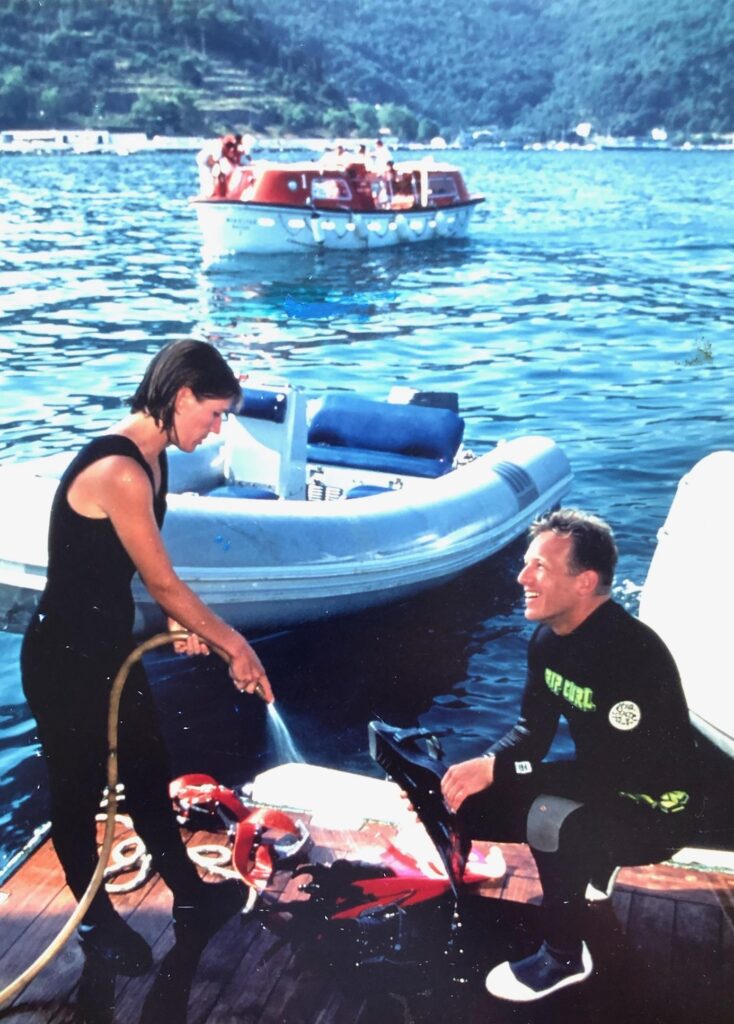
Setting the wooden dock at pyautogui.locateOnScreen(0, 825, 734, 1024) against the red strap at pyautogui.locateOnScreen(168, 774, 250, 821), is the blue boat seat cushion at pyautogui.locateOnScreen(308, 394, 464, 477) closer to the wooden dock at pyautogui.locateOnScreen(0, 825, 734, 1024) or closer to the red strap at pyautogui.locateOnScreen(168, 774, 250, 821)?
the red strap at pyautogui.locateOnScreen(168, 774, 250, 821)

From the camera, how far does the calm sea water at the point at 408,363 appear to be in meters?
6.38

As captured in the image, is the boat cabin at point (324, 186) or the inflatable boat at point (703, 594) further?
the boat cabin at point (324, 186)

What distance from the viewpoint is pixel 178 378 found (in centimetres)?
276

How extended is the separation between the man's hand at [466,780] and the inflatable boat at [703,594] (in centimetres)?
175

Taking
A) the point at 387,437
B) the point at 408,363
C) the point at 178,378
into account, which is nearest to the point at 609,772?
the point at 178,378

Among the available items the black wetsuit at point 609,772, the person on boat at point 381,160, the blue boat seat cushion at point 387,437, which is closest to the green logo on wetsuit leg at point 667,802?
the black wetsuit at point 609,772

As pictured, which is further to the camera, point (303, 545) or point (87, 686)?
point (303, 545)

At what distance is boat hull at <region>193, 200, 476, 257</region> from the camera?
2586cm

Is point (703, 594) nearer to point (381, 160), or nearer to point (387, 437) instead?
point (387, 437)

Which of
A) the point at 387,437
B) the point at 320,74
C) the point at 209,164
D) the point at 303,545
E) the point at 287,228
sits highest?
the point at 320,74

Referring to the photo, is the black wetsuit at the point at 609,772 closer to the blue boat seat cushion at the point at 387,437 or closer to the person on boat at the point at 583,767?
the person on boat at the point at 583,767

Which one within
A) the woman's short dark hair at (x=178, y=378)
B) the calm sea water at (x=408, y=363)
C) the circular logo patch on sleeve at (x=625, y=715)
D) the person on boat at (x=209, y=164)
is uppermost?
the person on boat at (x=209, y=164)

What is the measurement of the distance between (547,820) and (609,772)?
21 centimetres

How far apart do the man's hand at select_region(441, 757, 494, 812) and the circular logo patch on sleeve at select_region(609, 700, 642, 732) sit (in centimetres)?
39
